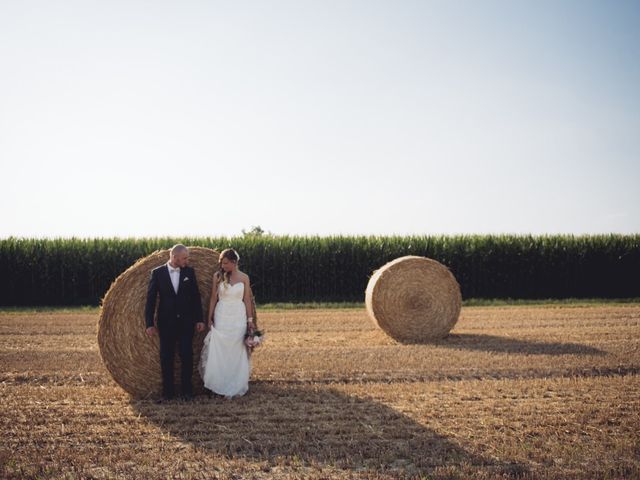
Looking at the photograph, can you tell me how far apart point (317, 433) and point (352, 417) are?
0.74 m

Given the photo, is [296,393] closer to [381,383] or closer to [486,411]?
[381,383]

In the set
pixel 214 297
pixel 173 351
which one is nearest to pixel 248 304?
pixel 214 297

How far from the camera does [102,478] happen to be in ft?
17.9

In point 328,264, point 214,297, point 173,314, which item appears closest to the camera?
point 173,314

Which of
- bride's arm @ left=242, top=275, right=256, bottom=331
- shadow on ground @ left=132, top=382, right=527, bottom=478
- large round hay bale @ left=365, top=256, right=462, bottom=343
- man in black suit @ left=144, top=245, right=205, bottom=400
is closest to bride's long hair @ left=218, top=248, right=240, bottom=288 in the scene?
bride's arm @ left=242, top=275, right=256, bottom=331

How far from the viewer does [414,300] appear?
1422 cm

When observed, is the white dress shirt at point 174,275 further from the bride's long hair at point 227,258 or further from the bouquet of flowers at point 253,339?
the bouquet of flowers at point 253,339

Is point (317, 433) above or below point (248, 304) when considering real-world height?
below

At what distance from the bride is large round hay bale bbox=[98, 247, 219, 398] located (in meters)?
0.39

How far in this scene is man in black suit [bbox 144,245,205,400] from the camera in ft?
27.7

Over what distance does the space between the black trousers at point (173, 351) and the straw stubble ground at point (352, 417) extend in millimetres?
523

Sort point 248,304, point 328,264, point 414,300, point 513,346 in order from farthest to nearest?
point 328,264, point 414,300, point 513,346, point 248,304

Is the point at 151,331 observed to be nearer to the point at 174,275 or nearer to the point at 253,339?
the point at 174,275

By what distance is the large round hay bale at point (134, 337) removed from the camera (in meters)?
8.63
